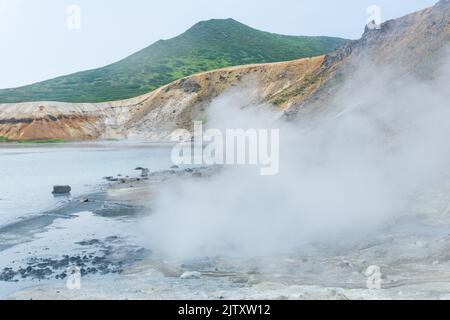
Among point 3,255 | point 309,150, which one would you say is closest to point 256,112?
point 309,150

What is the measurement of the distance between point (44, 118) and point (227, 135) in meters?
50.6

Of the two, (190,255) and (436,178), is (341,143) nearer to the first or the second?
(436,178)

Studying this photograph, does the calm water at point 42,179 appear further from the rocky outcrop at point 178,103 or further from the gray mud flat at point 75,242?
the rocky outcrop at point 178,103

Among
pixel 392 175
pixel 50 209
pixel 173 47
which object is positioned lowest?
pixel 50 209

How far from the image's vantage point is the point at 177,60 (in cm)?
12950

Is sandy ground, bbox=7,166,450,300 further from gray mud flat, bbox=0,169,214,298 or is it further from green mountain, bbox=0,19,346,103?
green mountain, bbox=0,19,346,103

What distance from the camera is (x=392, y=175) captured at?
1767cm

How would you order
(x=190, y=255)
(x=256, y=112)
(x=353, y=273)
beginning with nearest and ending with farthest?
(x=353, y=273) → (x=190, y=255) → (x=256, y=112)

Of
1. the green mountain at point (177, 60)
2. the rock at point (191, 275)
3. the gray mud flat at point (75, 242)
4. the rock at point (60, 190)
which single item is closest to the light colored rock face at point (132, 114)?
the green mountain at point (177, 60)

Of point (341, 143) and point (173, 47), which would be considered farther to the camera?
point (173, 47)

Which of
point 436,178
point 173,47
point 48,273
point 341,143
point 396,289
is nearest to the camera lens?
point 396,289

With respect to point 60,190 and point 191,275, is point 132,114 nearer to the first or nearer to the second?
point 60,190

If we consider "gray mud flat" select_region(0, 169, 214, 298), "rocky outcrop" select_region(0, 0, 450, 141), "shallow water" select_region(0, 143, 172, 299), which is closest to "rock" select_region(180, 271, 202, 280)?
"gray mud flat" select_region(0, 169, 214, 298)

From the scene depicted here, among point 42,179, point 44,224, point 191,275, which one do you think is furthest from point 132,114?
point 191,275
